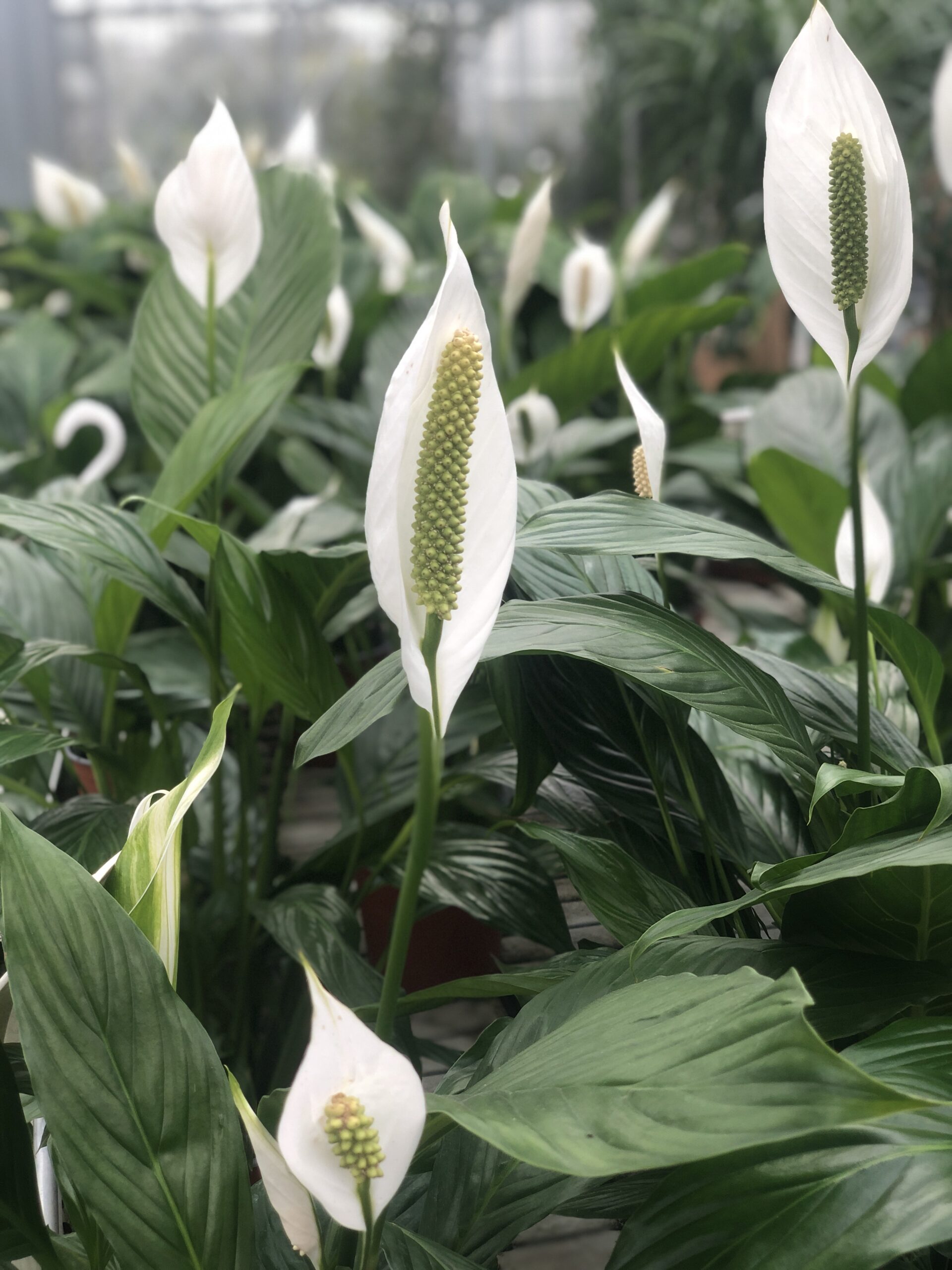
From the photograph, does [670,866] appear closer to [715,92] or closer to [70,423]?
[70,423]

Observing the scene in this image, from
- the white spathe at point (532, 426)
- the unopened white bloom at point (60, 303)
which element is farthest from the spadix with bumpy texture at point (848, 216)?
the unopened white bloom at point (60, 303)

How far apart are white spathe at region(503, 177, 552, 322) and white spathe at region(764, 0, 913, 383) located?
47 cm

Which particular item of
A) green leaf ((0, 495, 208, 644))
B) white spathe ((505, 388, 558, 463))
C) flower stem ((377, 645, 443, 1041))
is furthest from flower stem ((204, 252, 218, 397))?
flower stem ((377, 645, 443, 1041))

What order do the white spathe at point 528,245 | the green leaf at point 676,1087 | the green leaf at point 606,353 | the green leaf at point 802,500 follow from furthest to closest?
the green leaf at point 606,353 → the white spathe at point 528,245 → the green leaf at point 802,500 → the green leaf at point 676,1087

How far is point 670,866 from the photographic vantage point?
1.77 ft

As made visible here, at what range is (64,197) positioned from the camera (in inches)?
82.8

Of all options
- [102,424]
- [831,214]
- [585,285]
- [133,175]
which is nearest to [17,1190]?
[831,214]

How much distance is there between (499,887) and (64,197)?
6.26 feet

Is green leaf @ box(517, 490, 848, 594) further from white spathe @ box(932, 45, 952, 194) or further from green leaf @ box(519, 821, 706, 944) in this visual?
white spathe @ box(932, 45, 952, 194)

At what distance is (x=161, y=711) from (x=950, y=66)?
0.76 m

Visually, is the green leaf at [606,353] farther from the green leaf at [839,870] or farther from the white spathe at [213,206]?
the green leaf at [839,870]

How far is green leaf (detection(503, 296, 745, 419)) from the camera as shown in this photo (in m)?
1.03

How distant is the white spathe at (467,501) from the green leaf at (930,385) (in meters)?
0.95

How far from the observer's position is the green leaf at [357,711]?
40 centimetres
